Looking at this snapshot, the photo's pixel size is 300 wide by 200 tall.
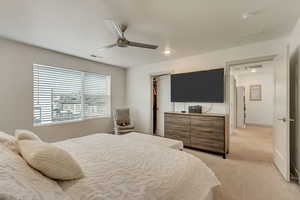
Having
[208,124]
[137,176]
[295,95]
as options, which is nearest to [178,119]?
[208,124]

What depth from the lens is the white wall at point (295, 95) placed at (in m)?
2.33

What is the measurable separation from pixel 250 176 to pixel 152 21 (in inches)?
116

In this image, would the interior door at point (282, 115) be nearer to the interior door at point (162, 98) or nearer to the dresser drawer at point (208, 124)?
the dresser drawer at point (208, 124)

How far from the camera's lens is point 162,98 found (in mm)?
5121

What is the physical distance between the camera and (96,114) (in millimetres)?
4902

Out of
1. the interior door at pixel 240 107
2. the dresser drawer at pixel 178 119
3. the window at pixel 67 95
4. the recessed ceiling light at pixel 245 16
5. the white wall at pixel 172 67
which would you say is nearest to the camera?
the recessed ceiling light at pixel 245 16

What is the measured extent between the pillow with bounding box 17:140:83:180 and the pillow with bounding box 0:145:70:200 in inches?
1.4

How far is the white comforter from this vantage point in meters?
0.96

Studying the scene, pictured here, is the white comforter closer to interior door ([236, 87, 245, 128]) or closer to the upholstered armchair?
the upholstered armchair

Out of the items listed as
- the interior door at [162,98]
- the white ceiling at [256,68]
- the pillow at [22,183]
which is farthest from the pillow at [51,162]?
the white ceiling at [256,68]

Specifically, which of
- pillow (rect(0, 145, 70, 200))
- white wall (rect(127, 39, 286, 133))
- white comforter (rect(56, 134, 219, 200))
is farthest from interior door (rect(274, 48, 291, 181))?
pillow (rect(0, 145, 70, 200))

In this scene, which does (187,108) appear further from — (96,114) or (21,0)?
(21,0)

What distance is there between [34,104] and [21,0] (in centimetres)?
231

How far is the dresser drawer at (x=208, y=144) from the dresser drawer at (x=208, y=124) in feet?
0.79
